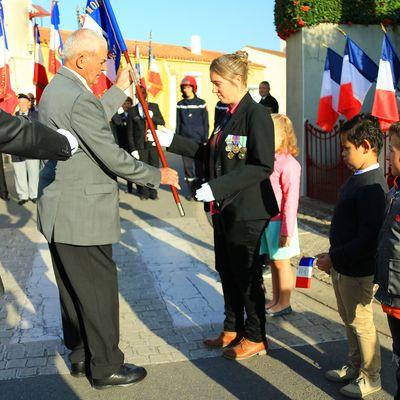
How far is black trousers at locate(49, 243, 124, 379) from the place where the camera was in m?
3.18

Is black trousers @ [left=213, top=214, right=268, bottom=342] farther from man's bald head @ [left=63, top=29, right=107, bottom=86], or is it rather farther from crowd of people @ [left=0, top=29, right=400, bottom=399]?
man's bald head @ [left=63, top=29, right=107, bottom=86]

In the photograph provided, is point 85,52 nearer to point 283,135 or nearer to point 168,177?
point 168,177

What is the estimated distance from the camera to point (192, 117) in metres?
9.90

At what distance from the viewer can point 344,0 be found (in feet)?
29.8

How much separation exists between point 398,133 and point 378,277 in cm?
70

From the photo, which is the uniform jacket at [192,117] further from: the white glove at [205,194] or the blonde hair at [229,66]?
the white glove at [205,194]

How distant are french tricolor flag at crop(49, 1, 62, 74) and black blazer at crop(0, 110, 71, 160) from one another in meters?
7.56

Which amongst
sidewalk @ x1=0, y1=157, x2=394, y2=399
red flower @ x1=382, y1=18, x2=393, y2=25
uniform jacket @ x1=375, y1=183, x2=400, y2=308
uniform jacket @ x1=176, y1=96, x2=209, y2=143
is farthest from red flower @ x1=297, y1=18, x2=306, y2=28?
uniform jacket @ x1=375, y1=183, x2=400, y2=308

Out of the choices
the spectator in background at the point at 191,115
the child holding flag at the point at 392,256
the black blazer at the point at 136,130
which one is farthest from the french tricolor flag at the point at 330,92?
the child holding flag at the point at 392,256

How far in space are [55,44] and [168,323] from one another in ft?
25.4

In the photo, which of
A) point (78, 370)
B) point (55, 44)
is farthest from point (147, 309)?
point (55, 44)

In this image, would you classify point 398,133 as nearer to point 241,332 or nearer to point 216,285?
point 241,332

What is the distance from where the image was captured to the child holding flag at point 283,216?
13.6 feet

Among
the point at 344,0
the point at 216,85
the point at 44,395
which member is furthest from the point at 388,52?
the point at 44,395
